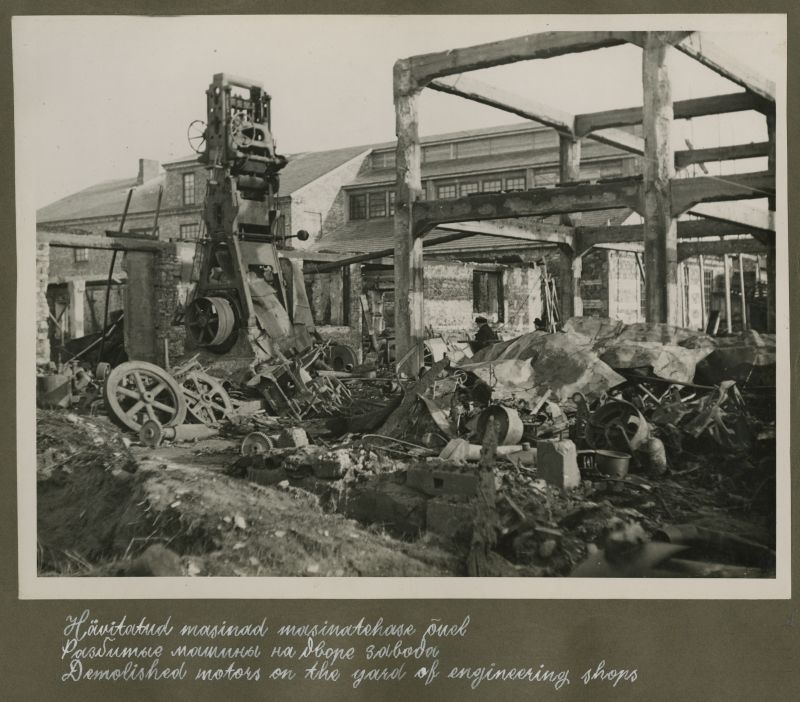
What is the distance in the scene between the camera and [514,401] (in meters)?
8.48

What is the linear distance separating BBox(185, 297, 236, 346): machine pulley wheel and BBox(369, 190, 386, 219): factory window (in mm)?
19221

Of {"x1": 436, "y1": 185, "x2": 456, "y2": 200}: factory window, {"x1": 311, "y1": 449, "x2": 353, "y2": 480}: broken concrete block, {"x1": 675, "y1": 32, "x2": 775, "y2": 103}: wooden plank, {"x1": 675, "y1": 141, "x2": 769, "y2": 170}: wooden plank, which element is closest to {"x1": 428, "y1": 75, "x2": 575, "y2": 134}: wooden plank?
{"x1": 675, "y1": 141, "x2": 769, "y2": 170}: wooden plank

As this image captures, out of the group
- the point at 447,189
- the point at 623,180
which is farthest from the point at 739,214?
the point at 447,189

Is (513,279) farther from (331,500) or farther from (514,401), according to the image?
(331,500)

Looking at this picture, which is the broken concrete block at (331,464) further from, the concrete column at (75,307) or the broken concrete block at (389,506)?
the concrete column at (75,307)

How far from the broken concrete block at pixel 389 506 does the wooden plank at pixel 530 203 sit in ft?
14.1

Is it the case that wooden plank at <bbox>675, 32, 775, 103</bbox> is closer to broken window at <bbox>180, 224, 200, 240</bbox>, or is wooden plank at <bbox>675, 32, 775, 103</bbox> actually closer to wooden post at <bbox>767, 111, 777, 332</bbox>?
wooden post at <bbox>767, 111, 777, 332</bbox>

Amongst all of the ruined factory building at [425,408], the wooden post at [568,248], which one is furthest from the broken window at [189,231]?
the wooden post at [568,248]

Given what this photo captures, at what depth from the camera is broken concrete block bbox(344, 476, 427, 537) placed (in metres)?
6.29

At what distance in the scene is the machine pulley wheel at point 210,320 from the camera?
37.9 ft

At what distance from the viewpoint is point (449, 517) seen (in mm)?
6078

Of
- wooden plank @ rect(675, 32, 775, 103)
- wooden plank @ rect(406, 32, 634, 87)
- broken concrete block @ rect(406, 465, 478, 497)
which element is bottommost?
broken concrete block @ rect(406, 465, 478, 497)

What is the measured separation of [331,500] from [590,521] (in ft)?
7.24
